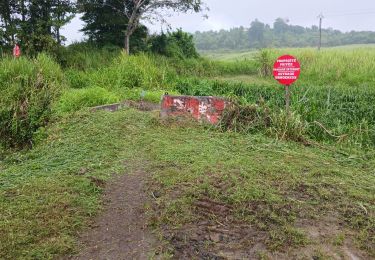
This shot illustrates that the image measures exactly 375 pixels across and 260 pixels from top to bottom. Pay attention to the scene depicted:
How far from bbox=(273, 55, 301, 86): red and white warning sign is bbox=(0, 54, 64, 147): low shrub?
3.47 m

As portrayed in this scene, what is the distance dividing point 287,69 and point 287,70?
0.05ft

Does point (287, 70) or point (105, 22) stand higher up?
point (105, 22)

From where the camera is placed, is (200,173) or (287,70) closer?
(200,173)

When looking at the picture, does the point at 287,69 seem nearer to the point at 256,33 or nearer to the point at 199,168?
the point at 199,168

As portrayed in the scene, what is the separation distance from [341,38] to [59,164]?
214 feet

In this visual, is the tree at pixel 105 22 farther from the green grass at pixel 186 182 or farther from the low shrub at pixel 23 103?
the green grass at pixel 186 182

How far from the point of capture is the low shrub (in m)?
5.39

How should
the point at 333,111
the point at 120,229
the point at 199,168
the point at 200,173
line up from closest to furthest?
the point at 120,229 < the point at 200,173 < the point at 199,168 < the point at 333,111

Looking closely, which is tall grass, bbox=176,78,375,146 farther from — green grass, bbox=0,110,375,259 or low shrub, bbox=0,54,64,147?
low shrub, bbox=0,54,64,147

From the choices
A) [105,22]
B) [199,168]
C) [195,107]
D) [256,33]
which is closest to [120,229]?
[199,168]

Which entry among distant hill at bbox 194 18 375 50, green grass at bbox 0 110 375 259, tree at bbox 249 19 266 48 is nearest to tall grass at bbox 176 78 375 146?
green grass at bbox 0 110 375 259

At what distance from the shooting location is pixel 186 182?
346 cm

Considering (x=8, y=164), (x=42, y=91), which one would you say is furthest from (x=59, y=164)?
(x=42, y=91)

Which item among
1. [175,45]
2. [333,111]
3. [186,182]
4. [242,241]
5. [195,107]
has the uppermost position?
[175,45]
